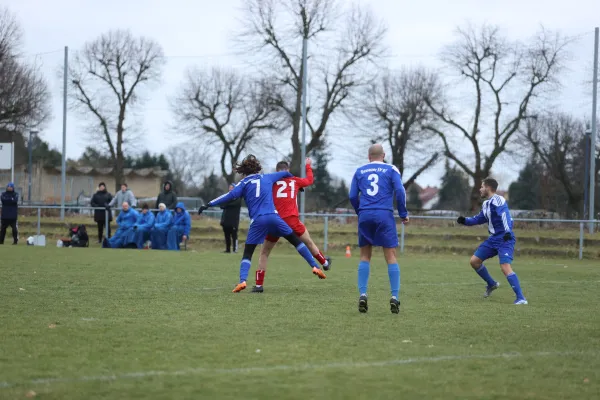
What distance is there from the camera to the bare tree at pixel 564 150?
1980 inches

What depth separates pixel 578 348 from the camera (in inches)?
287

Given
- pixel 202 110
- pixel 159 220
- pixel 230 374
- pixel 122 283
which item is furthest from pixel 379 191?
pixel 202 110

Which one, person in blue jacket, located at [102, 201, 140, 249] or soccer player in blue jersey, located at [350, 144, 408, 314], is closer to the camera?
soccer player in blue jersey, located at [350, 144, 408, 314]

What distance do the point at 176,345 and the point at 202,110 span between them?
1992 inches

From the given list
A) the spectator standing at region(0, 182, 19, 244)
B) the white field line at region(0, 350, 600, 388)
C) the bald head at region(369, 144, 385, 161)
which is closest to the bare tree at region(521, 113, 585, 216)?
the spectator standing at region(0, 182, 19, 244)

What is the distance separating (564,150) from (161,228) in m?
33.0

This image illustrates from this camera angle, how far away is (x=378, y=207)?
9.62 metres

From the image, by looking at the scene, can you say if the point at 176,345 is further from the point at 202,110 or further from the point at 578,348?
the point at 202,110

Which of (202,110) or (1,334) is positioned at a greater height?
(202,110)

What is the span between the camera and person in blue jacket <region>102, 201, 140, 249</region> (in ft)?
86.7

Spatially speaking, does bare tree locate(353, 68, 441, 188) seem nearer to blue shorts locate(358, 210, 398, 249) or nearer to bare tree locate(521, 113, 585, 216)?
bare tree locate(521, 113, 585, 216)

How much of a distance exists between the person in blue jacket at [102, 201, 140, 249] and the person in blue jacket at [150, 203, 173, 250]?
25.2 inches

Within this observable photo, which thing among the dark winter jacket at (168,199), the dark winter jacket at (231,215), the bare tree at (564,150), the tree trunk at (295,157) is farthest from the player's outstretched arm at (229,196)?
the bare tree at (564,150)

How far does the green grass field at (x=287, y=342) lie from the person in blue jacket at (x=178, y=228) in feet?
41.2
